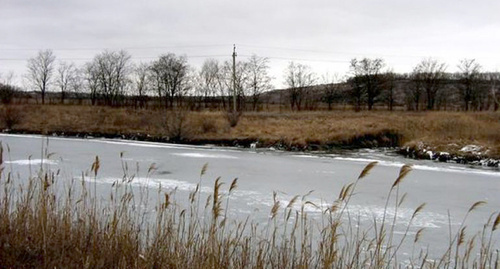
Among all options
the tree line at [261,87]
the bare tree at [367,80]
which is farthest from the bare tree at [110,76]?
the bare tree at [367,80]

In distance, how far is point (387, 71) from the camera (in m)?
66.9

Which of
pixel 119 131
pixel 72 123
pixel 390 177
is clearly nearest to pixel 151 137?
pixel 119 131

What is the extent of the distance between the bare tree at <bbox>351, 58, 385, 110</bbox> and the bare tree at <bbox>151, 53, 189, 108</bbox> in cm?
2525

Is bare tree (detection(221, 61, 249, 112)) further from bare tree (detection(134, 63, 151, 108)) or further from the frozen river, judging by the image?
the frozen river

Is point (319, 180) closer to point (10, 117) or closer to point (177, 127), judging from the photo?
point (177, 127)

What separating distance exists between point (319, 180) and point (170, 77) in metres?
51.9

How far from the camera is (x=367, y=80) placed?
62531 millimetres

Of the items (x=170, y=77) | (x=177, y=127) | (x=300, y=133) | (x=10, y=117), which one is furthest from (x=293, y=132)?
(x=170, y=77)

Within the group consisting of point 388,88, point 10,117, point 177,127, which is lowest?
point 177,127

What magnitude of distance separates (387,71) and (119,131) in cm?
5136

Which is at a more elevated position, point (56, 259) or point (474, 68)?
point (474, 68)

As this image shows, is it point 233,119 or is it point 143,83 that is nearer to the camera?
point 233,119

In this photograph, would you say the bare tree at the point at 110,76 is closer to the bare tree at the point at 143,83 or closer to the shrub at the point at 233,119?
the bare tree at the point at 143,83

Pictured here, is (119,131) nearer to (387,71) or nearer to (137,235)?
(137,235)
